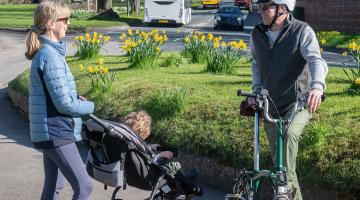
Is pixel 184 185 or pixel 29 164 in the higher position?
pixel 184 185

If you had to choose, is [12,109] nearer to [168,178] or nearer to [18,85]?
[18,85]

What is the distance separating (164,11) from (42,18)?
34.4 meters

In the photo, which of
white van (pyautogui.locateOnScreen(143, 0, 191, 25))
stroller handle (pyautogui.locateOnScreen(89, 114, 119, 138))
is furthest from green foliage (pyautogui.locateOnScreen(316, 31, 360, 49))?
stroller handle (pyautogui.locateOnScreen(89, 114, 119, 138))

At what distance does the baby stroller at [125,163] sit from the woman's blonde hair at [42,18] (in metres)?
0.67

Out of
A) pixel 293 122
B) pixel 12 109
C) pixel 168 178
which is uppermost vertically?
pixel 293 122

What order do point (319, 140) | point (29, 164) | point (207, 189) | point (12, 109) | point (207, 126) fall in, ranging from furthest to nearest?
point (12, 109)
point (29, 164)
point (207, 126)
point (207, 189)
point (319, 140)

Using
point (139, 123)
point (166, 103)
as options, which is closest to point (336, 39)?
point (166, 103)

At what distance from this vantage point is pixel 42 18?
5047mm

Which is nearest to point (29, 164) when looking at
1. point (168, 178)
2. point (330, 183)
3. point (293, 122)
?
point (168, 178)

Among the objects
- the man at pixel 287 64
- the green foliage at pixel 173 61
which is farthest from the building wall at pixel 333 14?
the man at pixel 287 64

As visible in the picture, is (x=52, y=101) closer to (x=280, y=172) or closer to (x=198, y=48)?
(x=280, y=172)

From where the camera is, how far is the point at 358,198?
6094 millimetres

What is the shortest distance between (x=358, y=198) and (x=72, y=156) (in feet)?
8.49

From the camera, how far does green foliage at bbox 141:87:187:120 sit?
8781 millimetres
